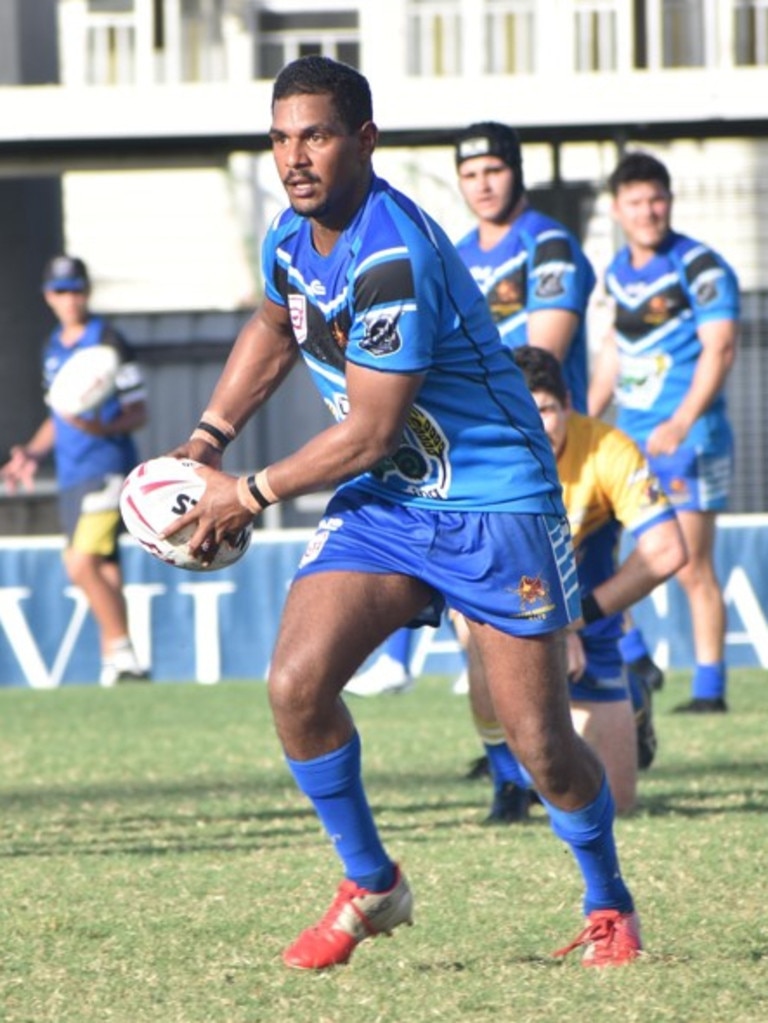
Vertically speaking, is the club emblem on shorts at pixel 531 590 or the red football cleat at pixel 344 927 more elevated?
the club emblem on shorts at pixel 531 590

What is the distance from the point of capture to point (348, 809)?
17.1ft

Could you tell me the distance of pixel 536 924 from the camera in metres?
5.69

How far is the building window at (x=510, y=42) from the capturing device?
22906mm

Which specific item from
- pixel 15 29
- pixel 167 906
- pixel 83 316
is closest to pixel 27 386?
pixel 15 29

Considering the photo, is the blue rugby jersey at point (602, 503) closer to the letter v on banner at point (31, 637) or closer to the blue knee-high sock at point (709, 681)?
the blue knee-high sock at point (709, 681)

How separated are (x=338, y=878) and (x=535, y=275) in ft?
10.1

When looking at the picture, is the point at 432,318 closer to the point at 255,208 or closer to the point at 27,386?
the point at 27,386

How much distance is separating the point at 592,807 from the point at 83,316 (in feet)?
26.6

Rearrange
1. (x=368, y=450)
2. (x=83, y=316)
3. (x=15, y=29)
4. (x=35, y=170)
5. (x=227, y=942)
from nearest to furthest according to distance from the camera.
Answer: (x=368, y=450) < (x=227, y=942) < (x=83, y=316) < (x=35, y=170) < (x=15, y=29)

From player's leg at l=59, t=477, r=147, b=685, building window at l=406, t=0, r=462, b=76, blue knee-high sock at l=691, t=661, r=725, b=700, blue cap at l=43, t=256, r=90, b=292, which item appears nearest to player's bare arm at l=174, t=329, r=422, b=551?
blue knee-high sock at l=691, t=661, r=725, b=700

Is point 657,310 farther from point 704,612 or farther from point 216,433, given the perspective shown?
point 216,433

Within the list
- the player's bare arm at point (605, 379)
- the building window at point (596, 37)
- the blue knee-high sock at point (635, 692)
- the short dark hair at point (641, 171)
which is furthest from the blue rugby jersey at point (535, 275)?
the building window at point (596, 37)

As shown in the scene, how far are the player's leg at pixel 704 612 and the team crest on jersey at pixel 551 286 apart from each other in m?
2.02

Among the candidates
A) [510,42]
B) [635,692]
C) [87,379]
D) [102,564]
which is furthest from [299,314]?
[510,42]
